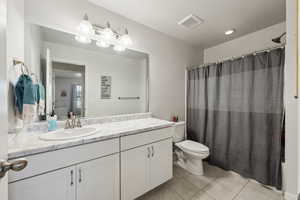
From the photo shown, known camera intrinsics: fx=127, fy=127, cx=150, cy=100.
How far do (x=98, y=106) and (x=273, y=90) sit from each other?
220cm

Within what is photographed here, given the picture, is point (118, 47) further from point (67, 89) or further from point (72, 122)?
point (72, 122)

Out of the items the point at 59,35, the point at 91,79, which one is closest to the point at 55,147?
the point at 91,79

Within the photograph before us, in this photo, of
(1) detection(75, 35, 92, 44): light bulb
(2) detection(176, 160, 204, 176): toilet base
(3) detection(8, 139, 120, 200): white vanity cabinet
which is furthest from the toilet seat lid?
(1) detection(75, 35, 92, 44): light bulb

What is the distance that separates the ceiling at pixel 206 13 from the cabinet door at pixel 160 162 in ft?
5.57

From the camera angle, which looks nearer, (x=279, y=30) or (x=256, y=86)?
(x=256, y=86)

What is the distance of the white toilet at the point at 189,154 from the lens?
181 cm

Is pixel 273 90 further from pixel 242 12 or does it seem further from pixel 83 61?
pixel 83 61

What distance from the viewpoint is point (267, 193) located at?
4.93 feet

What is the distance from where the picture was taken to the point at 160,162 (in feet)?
4.97

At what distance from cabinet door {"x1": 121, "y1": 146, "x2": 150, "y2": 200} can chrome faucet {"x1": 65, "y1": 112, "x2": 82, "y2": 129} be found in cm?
60

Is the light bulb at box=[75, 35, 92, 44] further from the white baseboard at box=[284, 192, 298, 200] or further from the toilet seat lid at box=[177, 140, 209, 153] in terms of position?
the white baseboard at box=[284, 192, 298, 200]

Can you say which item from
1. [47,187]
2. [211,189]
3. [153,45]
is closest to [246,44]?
[153,45]

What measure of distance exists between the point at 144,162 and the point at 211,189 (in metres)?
0.95

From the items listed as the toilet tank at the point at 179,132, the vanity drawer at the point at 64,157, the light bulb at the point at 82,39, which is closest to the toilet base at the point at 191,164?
the toilet tank at the point at 179,132
